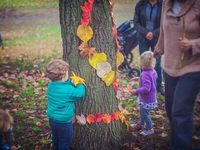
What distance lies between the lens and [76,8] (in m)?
3.96

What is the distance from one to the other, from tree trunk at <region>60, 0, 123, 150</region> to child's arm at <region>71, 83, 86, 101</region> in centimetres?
25

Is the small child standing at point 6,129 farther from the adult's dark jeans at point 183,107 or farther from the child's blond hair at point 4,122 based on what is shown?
the adult's dark jeans at point 183,107

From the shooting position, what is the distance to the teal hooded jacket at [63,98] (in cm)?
382

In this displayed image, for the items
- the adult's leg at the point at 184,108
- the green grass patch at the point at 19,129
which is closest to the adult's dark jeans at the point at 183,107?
the adult's leg at the point at 184,108

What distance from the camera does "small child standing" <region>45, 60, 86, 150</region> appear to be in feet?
12.4

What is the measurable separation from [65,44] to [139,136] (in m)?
1.66

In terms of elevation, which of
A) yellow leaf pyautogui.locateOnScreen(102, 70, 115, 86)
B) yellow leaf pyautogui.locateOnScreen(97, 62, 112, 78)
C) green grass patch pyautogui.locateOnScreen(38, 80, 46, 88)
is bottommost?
green grass patch pyautogui.locateOnScreen(38, 80, 46, 88)

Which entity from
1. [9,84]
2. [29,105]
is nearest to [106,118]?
[29,105]

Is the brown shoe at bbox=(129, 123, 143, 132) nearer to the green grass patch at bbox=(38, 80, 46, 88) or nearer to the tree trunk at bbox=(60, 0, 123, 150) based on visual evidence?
the tree trunk at bbox=(60, 0, 123, 150)

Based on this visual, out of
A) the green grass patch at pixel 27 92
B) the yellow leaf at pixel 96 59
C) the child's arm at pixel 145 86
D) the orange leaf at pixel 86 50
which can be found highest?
the orange leaf at pixel 86 50

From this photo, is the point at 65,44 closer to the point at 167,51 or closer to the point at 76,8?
the point at 76,8

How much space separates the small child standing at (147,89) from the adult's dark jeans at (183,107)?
0.70 metres

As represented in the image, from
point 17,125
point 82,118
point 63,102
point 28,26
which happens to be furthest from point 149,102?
point 28,26

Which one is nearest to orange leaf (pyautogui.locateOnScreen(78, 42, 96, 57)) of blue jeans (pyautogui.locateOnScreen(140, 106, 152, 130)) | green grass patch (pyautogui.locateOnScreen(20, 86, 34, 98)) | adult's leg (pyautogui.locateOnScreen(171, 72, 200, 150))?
adult's leg (pyautogui.locateOnScreen(171, 72, 200, 150))
